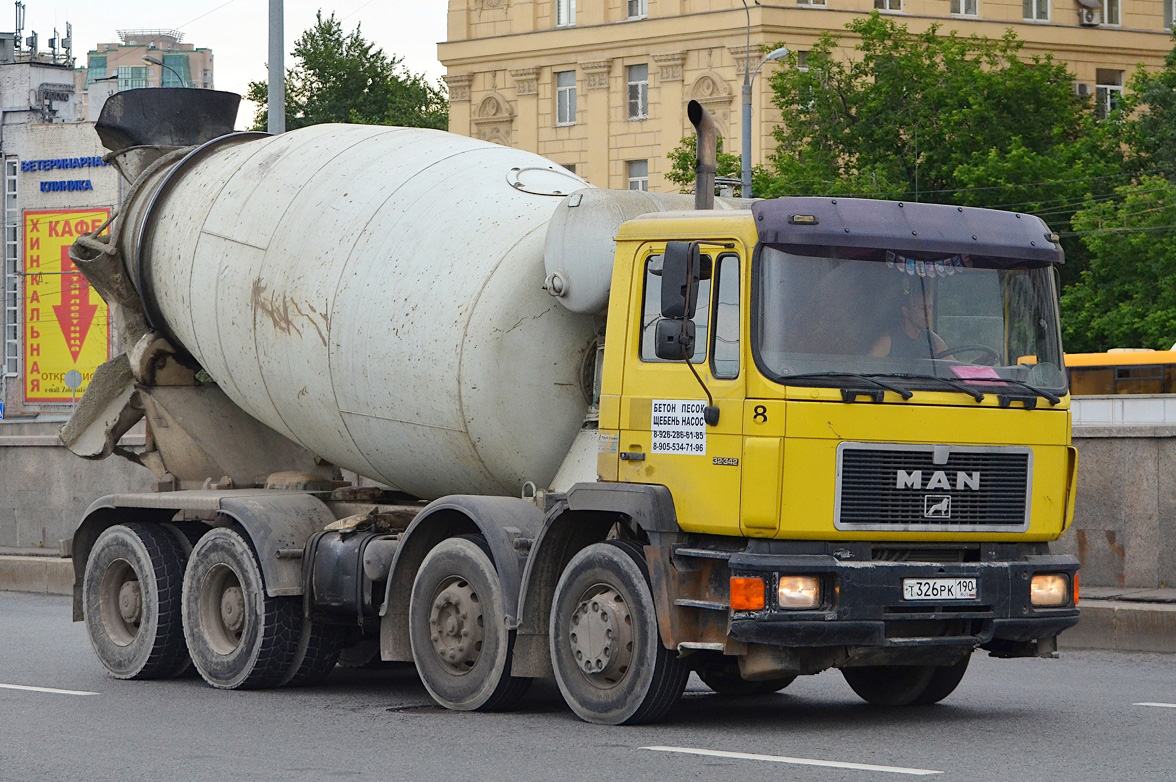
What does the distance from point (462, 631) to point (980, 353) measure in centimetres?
301

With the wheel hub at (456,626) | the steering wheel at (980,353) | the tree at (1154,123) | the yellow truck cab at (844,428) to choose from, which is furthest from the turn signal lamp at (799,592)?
the tree at (1154,123)

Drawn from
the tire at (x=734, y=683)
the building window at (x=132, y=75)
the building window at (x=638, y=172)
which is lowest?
the tire at (x=734, y=683)

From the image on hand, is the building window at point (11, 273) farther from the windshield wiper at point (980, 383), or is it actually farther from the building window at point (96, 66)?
the windshield wiper at point (980, 383)

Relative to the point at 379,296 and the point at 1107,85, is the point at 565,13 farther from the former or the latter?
the point at 379,296

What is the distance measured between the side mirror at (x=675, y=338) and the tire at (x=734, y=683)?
72.3 inches

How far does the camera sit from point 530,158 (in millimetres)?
12188

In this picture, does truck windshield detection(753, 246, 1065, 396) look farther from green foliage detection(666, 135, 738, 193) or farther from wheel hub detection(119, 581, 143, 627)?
green foliage detection(666, 135, 738, 193)

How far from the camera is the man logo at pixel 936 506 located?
31.6 feet

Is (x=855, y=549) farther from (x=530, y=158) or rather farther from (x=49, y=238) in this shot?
(x=49, y=238)

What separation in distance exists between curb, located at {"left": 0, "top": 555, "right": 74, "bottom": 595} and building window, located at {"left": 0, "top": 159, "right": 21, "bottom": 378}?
5257cm

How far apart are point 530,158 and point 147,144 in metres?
3.46

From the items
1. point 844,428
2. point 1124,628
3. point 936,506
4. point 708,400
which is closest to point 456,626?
point 708,400

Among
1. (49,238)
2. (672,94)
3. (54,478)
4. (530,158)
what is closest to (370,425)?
(530,158)

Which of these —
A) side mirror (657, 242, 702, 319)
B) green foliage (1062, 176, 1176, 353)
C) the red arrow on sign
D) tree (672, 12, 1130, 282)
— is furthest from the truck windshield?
the red arrow on sign
